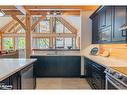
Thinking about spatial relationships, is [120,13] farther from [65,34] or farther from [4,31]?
[4,31]

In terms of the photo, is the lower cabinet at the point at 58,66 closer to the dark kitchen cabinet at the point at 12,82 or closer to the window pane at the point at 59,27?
the dark kitchen cabinet at the point at 12,82

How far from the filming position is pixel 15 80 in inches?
116

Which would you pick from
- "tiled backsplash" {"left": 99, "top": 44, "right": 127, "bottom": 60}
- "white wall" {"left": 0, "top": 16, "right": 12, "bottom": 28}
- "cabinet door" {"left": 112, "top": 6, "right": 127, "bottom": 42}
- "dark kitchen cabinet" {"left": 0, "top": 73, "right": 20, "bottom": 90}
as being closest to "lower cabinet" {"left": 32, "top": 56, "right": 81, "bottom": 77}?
"tiled backsplash" {"left": 99, "top": 44, "right": 127, "bottom": 60}

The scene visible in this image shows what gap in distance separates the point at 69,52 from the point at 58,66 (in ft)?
2.91

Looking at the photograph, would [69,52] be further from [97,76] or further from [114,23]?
[114,23]

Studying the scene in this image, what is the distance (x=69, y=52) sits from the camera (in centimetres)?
834

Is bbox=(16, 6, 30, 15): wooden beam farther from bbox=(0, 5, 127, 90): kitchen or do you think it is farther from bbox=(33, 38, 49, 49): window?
bbox=(33, 38, 49, 49): window

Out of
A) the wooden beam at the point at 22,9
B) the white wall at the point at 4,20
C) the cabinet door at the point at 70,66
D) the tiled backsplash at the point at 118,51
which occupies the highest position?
the white wall at the point at 4,20

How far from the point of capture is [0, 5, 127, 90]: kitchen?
3.36 m

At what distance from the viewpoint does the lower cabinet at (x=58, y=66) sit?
7664mm

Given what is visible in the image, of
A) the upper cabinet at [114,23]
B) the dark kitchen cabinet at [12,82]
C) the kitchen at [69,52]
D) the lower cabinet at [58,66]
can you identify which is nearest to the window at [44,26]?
the kitchen at [69,52]

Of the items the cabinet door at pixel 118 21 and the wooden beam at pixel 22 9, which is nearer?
the cabinet door at pixel 118 21
